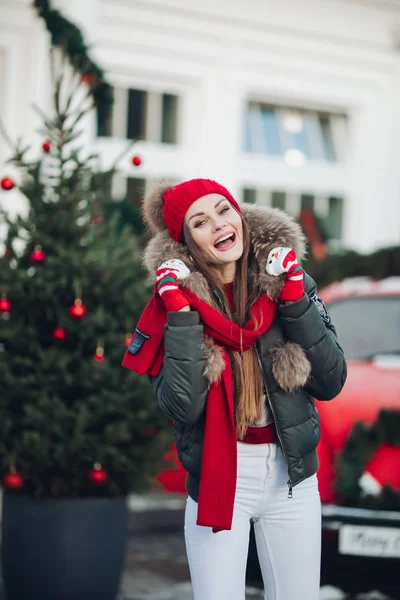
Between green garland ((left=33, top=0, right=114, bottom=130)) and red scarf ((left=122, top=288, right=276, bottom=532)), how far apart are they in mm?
2905

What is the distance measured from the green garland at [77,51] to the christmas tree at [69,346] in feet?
2.12

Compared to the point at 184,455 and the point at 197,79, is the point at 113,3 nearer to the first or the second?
the point at 197,79

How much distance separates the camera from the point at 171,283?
2818 millimetres

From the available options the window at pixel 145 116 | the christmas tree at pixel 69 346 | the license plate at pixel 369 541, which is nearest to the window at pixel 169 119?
the window at pixel 145 116

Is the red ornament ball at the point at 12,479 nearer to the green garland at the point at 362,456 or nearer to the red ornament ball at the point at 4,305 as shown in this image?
the red ornament ball at the point at 4,305

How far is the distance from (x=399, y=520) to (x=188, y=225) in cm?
219

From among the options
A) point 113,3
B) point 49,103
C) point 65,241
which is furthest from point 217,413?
point 113,3

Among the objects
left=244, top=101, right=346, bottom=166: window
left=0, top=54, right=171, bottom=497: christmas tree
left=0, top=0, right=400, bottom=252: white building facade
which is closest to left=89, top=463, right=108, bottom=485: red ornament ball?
left=0, top=54, right=171, bottom=497: christmas tree

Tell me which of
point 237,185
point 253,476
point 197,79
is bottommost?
point 253,476

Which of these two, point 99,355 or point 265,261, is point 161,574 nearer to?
point 99,355

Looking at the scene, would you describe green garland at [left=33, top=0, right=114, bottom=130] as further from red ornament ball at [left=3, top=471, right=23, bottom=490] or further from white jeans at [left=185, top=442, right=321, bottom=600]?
white jeans at [left=185, top=442, right=321, bottom=600]

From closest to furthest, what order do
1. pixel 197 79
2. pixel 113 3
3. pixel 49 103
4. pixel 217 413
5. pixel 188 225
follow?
pixel 217 413, pixel 188 225, pixel 49 103, pixel 113 3, pixel 197 79

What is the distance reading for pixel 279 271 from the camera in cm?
283

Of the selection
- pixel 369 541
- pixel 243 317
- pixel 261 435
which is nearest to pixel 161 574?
pixel 369 541
